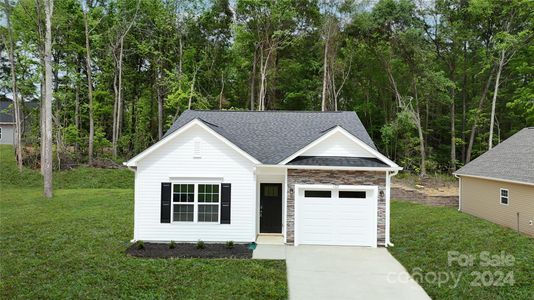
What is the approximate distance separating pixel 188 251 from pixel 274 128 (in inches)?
246

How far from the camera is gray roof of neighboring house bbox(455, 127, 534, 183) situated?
46.4 ft

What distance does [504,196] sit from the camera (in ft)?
48.3

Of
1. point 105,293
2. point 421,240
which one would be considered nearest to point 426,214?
point 421,240

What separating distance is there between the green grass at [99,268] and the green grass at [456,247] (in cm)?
366

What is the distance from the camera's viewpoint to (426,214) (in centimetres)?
1653

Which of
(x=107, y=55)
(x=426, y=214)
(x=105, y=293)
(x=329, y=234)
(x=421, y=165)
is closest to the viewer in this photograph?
(x=105, y=293)

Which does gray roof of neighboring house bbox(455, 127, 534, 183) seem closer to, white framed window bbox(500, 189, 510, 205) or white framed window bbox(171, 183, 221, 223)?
white framed window bbox(500, 189, 510, 205)

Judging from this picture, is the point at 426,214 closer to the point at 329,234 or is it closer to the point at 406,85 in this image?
the point at 329,234

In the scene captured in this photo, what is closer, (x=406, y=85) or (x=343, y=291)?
(x=343, y=291)

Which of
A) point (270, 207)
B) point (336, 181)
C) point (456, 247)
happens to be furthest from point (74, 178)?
point (456, 247)

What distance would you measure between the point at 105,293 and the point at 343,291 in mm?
4889

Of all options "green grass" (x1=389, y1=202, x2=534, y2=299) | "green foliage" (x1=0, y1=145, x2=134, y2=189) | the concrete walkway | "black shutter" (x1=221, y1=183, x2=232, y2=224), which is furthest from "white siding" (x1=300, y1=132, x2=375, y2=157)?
"green foliage" (x1=0, y1=145, x2=134, y2=189)

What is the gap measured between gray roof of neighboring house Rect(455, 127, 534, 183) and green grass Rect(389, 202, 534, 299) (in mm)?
2056

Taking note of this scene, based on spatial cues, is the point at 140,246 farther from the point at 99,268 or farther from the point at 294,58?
the point at 294,58
